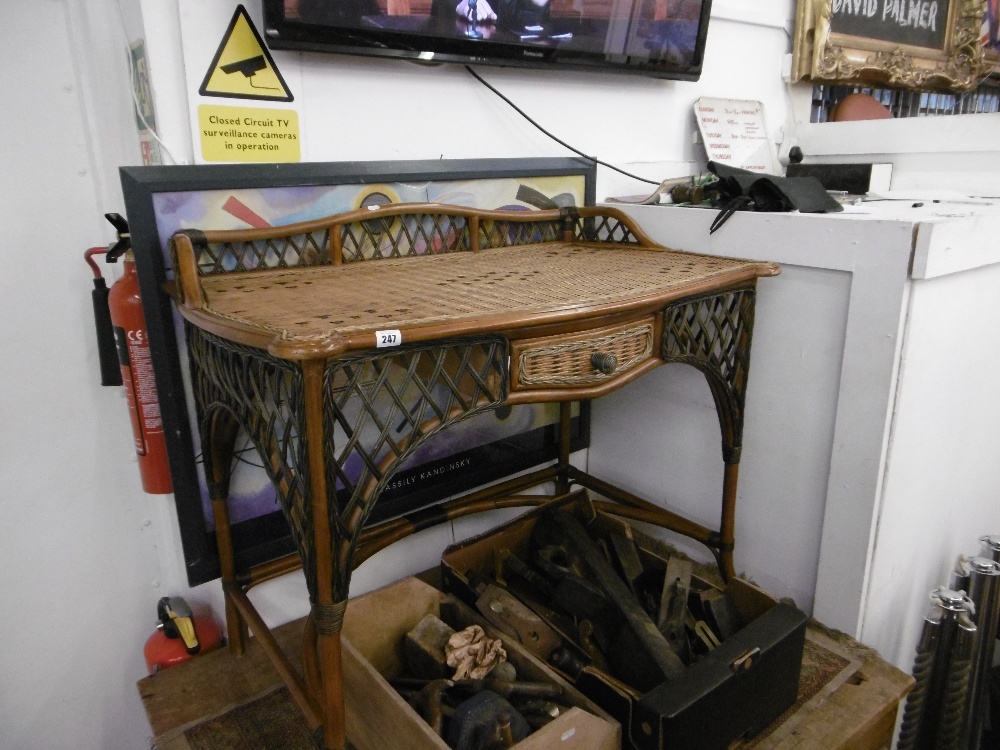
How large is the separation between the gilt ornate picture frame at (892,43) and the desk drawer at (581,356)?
1490 mm

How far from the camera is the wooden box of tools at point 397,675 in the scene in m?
0.96

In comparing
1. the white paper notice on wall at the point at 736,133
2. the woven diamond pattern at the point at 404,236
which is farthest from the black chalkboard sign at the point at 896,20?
the woven diamond pattern at the point at 404,236

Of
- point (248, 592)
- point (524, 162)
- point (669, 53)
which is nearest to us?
point (248, 592)

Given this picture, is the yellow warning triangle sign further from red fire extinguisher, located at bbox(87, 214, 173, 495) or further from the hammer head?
the hammer head

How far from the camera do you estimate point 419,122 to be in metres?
1.45

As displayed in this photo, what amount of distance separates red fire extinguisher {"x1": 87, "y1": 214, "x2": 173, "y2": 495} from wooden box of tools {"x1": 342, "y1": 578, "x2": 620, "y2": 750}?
0.42 metres

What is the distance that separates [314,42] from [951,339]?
4.19ft

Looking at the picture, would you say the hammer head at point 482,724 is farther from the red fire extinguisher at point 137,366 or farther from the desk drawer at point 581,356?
the red fire extinguisher at point 137,366

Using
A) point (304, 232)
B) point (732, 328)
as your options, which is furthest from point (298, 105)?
point (732, 328)

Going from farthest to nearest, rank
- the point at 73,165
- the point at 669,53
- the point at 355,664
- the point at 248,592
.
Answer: the point at 669,53, the point at 248,592, the point at 73,165, the point at 355,664

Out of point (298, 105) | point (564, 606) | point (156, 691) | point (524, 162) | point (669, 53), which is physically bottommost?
point (156, 691)

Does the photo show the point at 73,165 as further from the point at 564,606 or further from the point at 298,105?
the point at 564,606

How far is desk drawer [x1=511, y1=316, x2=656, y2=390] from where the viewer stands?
3.18ft

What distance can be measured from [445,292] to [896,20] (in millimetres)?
2121
